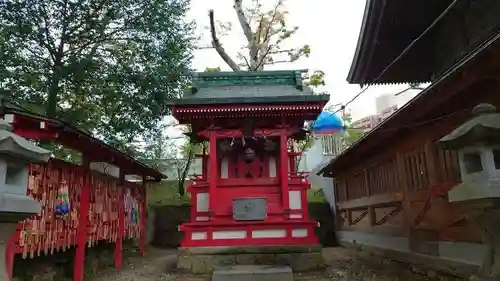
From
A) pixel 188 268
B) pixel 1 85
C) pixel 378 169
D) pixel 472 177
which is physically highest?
pixel 1 85

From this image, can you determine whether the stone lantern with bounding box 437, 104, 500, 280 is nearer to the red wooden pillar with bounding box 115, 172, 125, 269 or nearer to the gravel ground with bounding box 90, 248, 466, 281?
the gravel ground with bounding box 90, 248, 466, 281

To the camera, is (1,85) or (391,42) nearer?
Answer: (391,42)

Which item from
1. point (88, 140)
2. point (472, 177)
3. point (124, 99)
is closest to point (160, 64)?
point (124, 99)

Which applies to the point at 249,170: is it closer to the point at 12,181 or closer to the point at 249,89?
the point at 249,89

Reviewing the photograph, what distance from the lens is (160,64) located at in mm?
14578

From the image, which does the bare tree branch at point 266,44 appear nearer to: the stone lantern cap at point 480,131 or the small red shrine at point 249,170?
the small red shrine at point 249,170

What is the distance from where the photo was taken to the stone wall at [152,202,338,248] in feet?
57.3

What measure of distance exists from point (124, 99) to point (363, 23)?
8495 mm

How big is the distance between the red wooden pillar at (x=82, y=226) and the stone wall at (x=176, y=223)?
893 centimetres

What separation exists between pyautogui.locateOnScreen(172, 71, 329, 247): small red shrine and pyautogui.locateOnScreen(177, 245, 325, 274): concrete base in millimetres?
274

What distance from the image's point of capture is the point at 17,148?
3943 millimetres

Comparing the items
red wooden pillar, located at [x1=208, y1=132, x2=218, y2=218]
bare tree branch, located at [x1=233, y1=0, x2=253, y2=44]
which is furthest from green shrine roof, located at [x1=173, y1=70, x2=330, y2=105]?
bare tree branch, located at [x1=233, y1=0, x2=253, y2=44]

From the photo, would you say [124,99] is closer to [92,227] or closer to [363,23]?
[92,227]

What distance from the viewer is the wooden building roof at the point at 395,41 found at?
9773mm
